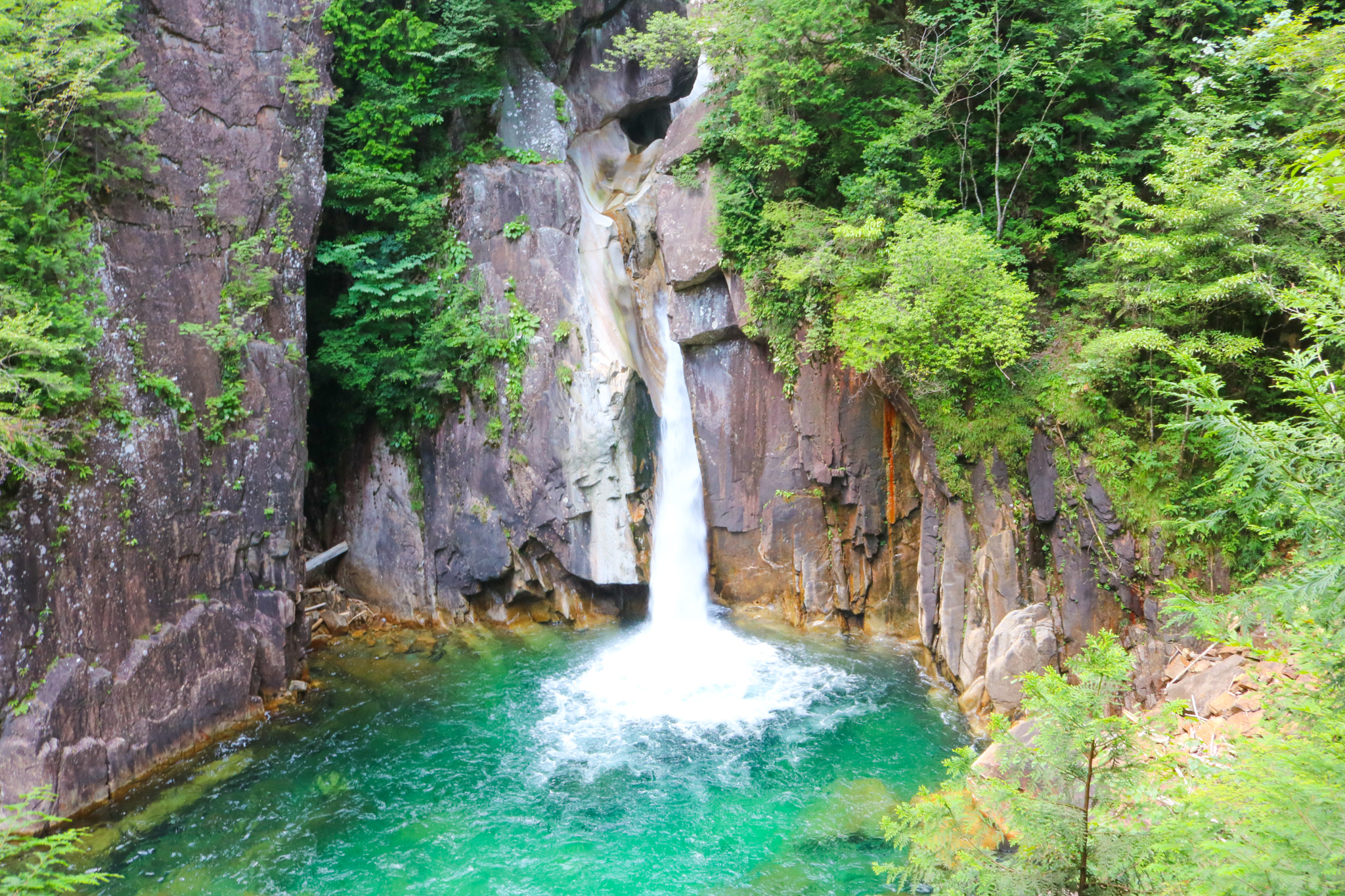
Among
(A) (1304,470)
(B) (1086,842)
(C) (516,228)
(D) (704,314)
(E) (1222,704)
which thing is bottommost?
(E) (1222,704)

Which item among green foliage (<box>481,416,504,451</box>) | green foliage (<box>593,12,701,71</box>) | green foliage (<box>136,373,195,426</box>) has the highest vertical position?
green foliage (<box>593,12,701,71</box>)

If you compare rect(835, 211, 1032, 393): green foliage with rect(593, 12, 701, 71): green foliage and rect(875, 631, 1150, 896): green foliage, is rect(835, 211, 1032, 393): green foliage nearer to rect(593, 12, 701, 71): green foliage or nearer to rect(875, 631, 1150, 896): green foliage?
rect(875, 631, 1150, 896): green foliage

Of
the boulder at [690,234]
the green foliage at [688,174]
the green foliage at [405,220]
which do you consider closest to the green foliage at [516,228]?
the green foliage at [405,220]

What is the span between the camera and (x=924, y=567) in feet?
43.4

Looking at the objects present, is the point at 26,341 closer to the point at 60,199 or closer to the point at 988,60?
the point at 60,199

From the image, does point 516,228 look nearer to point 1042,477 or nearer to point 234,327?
point 234,327

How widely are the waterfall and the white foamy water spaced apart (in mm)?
20

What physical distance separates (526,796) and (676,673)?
4.02m

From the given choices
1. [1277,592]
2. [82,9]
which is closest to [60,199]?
[82,9]

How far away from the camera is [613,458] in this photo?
15617 mm

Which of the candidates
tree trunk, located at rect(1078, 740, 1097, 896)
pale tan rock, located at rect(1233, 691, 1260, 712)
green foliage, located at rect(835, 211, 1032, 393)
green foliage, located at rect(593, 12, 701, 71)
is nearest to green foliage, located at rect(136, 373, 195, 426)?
green foliage, located at rect(835, 211, 1032, 393)

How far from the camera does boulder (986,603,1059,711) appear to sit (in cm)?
1073

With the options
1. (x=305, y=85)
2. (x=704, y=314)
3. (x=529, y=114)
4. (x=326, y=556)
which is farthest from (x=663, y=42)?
(x=326, y=556)

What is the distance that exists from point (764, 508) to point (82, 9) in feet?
44.5
